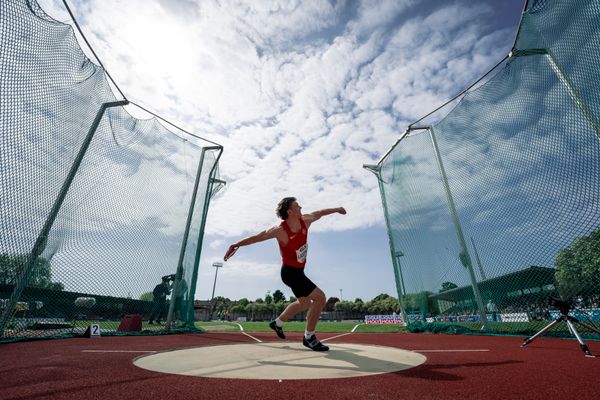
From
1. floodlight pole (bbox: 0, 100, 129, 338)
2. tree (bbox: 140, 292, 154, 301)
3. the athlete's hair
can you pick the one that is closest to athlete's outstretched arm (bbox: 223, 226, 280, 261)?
the athlete's hair

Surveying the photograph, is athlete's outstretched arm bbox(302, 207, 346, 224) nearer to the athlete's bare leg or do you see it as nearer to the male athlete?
the male athlete

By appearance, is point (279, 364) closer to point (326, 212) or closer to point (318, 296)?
point (318, 296)

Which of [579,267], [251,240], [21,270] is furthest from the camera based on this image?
[579,267]

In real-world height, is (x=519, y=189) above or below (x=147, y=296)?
above

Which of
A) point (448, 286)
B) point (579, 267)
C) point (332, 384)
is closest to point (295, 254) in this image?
point (332, 384)

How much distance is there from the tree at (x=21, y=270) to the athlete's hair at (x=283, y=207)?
399 centimetres

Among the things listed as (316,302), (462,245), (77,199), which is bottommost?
(316,302)

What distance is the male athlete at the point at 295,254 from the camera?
3795 millimetres

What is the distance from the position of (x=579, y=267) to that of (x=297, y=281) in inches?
178

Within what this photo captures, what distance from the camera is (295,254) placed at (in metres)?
3.96

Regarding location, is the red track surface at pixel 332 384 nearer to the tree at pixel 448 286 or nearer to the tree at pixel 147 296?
the tree at pixel 147 296

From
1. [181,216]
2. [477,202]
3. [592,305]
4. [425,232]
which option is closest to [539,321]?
[592,305]

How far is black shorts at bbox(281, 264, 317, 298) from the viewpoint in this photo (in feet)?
12.6

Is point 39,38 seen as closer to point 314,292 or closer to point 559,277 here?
point 314,292
